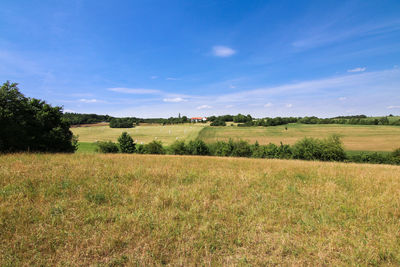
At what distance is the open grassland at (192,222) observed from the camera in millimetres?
2338

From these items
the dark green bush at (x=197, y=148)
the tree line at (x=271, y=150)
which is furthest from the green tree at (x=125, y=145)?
the dark green bush at (x=197, y=148)

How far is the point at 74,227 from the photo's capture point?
9.44 ft

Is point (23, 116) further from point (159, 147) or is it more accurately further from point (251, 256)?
point (159, 147)

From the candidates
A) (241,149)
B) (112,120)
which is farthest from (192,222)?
(112,120)

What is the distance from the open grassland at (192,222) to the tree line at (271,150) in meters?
40.4

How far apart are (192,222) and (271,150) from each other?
4490cm

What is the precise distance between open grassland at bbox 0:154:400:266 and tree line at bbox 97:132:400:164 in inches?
1589

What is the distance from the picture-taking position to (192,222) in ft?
10.4

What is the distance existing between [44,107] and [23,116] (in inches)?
122

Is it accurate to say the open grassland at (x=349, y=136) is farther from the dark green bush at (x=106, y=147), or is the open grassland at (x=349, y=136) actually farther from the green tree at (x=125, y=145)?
the dark green bush at (x=106, y=147)

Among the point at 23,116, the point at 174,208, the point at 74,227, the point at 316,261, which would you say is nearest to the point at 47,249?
the point at 74,227

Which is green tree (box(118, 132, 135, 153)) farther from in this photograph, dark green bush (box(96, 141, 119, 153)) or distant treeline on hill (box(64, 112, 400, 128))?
distant treeline on hill (box(64, 112, 400, 128))

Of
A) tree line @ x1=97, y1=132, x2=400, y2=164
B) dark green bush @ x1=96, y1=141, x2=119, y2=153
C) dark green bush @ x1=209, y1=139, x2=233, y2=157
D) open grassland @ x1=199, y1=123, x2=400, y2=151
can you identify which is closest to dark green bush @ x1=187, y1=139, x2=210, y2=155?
tree line @ x1=97, y1=132, x2=400, y2=164

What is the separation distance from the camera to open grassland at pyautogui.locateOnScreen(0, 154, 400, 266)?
2338 millimetres
